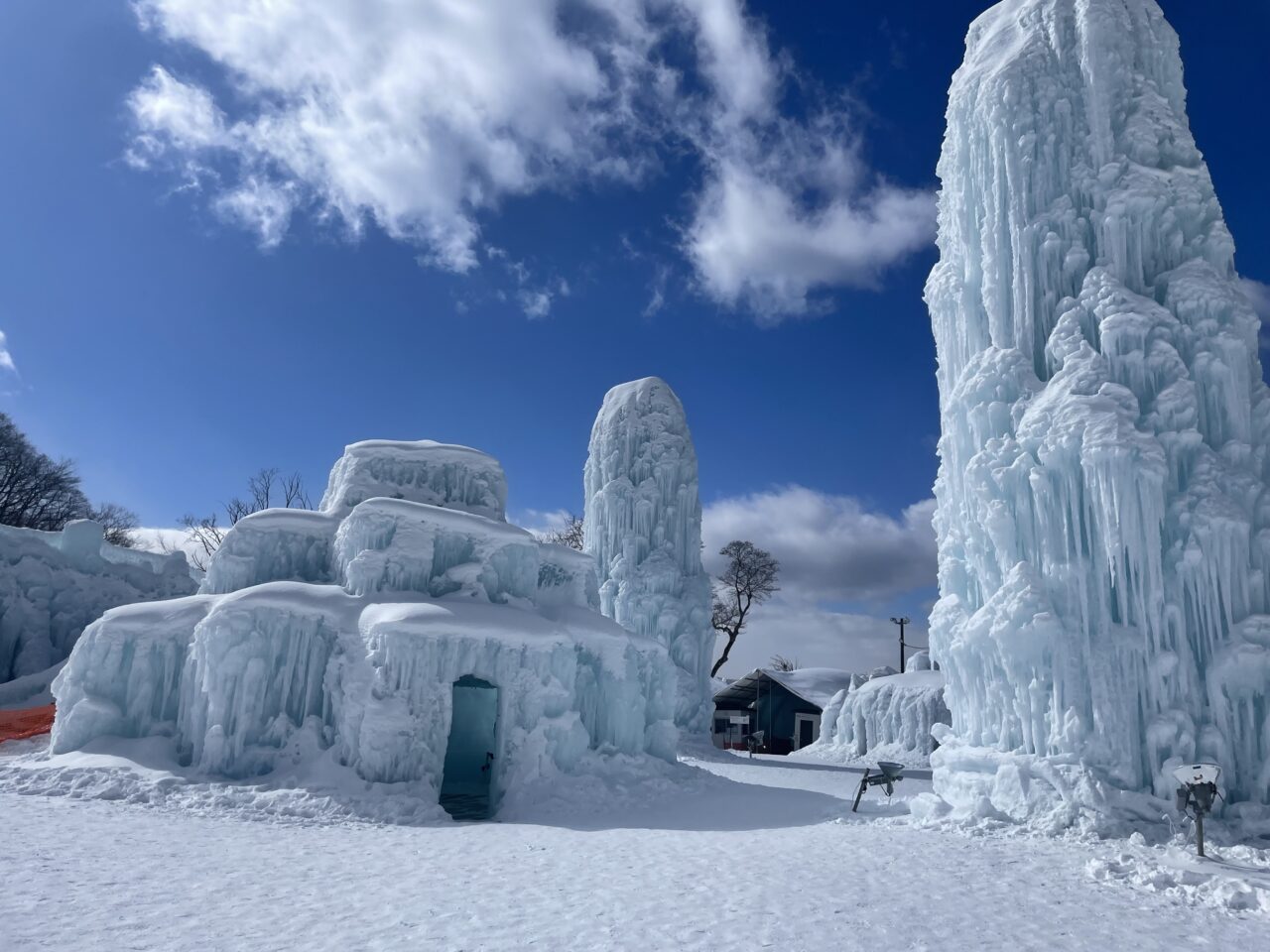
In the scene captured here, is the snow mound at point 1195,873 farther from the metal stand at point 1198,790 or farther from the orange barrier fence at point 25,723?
the orange barrier fence at point 25,723

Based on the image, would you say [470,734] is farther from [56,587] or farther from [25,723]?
[56,587]

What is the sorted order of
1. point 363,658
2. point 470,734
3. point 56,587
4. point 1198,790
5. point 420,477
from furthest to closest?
point 56,587, point 470,734, point 420,477, point 363,658, point 1198,790

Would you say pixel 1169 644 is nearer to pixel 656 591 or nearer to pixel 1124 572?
pixel 1124 572

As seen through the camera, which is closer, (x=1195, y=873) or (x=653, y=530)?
(x=1195, y=873)

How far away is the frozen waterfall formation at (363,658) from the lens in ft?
50.2

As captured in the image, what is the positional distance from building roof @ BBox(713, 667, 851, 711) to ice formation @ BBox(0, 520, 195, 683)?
2951 cm

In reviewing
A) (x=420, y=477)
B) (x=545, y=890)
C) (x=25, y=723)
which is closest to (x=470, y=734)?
(x=420, y=477)

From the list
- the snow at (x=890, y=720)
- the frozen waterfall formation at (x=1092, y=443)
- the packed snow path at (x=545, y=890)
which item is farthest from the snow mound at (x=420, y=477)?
the snow at (x=890, y=720)

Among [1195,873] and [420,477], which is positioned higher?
[420,477]

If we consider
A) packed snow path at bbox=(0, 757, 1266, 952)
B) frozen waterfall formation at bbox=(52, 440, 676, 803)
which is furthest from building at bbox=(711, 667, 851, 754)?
packed snow path at bbox=(0, 757, 1266, 952)

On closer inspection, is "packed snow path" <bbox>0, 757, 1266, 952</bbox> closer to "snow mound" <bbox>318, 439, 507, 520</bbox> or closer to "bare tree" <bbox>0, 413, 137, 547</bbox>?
"snow mound" <bbox>318, 439, 507, 520</bbox>

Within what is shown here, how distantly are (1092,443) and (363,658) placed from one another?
533 inches

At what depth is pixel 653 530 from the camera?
3634 cm

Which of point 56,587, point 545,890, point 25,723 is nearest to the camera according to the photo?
point 545,890
